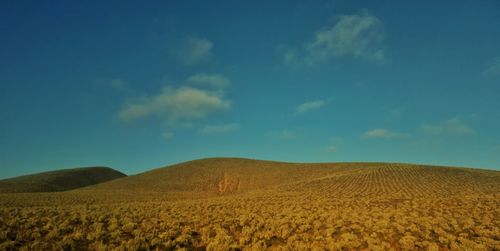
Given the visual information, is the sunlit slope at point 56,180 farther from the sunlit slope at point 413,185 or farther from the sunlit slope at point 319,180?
the sunlit slope at point 413,185

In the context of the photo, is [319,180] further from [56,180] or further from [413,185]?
[56,180]

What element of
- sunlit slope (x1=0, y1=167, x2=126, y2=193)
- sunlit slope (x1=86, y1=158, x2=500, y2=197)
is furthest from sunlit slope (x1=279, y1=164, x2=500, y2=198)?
sunlit slope (x1=0, y1=167, x2=126, y2=193)

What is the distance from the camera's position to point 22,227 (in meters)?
14.8

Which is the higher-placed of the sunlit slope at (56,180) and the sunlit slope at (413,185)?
the sunlit slope at (56,180)

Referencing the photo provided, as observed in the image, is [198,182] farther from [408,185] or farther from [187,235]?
[187,235]

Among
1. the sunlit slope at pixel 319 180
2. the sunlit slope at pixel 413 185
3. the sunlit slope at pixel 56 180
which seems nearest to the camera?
the sunlit slope at pixel 413 185

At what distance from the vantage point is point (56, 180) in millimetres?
92375

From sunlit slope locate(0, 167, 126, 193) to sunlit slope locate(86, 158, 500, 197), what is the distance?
660 inches

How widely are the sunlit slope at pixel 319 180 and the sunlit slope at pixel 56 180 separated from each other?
16.8 m

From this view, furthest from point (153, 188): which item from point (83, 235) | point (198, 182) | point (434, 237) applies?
point (434, 237)

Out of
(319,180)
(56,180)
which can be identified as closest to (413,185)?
(319,180)

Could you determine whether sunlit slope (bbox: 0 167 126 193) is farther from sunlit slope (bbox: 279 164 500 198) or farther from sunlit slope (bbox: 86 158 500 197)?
sunlit slope (bbox: 279 164 500 198)

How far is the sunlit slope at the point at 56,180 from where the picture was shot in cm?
7619

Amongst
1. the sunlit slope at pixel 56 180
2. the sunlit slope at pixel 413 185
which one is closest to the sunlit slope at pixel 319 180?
the sunlit slope at pixel 413 185
